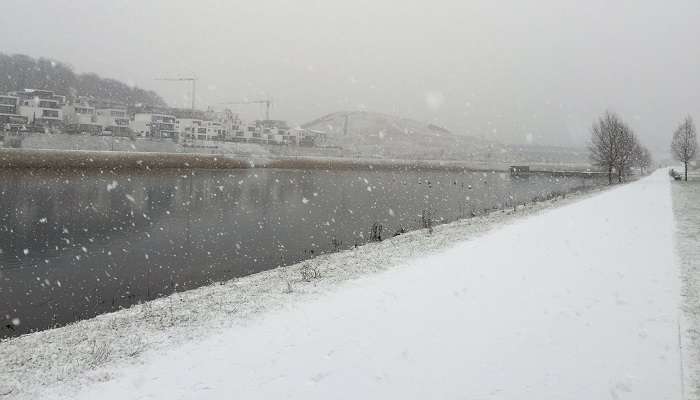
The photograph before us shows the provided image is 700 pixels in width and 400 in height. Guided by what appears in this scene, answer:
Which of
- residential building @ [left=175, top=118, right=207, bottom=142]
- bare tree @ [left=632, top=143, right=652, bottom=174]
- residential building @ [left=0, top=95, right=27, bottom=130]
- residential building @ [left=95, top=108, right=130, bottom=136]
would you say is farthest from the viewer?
residential building @ [left=175, top=118, right=207, bottom=142]

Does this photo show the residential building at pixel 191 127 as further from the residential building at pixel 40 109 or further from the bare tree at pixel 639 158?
the bare tree at pixel 639 158

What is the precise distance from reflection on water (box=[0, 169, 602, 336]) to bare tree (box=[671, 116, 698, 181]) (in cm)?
3996

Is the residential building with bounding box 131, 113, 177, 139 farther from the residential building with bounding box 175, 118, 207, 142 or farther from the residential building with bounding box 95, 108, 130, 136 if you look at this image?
the residential building with bounding box 95, 108, 130, 136

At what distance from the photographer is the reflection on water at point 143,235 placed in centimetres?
1521

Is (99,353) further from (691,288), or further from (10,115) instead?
(10,115)

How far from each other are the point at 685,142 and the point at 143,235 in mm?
72483

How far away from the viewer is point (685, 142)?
2589 inches

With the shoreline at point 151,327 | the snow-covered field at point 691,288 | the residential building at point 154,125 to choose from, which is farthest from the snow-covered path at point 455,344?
the residential building at point 154,125

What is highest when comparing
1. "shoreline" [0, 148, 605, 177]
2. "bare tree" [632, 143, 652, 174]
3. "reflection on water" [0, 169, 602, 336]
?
"bare tree" [632, 143, 652, 174]

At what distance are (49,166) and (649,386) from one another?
72.5 metres

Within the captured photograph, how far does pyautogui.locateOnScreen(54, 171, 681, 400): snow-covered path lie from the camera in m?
6.17

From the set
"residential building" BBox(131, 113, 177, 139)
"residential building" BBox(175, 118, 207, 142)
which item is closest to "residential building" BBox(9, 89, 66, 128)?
"residential building" BBox(131, 113, 177, 139)

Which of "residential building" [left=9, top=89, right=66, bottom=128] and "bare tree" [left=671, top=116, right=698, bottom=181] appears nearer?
"bare tree" [left=671, top=116, right=698, bottom=181]

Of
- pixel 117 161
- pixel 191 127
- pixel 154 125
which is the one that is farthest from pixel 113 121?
pixel 117 161
